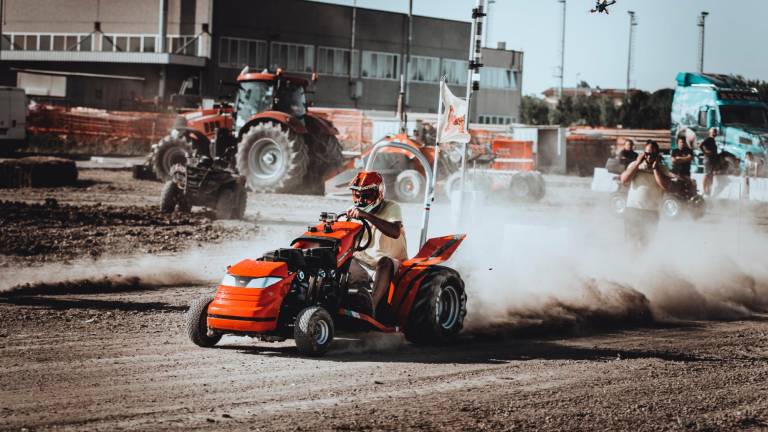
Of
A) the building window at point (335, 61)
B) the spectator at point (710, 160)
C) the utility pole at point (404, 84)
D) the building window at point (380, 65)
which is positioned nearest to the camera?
the utility pole at point (404, 84)

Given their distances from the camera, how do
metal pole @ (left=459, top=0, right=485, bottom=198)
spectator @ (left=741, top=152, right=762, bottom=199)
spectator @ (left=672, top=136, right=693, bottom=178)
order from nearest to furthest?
1. metal pole @ (left=459, top=0, right=485, bottom=198)
2. spectator @ (left=672, top=136, right=693, bottom=178)
3. spectator @ (left=741, top=152, right=762, bottom=199)

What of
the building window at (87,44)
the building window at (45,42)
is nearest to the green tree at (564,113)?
the building window at (87,44)

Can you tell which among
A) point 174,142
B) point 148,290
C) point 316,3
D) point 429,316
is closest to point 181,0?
point 316,3

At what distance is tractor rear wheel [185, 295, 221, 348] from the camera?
775 cm

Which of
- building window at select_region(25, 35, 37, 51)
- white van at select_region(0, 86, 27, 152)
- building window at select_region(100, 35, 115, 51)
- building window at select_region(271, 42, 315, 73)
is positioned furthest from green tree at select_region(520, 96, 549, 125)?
white van at select_region(0, 86, 27, 152)

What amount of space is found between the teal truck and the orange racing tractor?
67.9 ft

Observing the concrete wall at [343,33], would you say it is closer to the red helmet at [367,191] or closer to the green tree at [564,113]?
the green tree at [564,113]

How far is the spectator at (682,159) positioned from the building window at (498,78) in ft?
176

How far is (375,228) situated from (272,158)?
48.5 feet

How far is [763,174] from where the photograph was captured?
27109 millimetres

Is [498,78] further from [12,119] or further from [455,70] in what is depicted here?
[12,119]

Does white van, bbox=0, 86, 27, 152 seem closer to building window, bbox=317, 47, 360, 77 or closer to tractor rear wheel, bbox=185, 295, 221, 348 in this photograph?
tractor rear wheel, bbox=185, 295, 221, 348

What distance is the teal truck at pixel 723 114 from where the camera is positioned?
28047 millimetres

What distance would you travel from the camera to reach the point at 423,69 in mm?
63750
